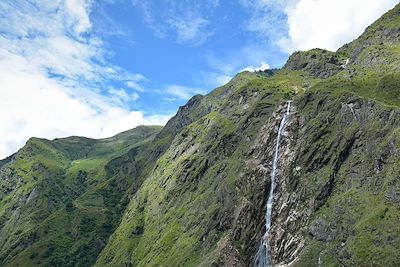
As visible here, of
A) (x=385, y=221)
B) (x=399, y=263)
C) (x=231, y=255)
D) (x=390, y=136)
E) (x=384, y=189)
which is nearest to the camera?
(x=399, y=263)

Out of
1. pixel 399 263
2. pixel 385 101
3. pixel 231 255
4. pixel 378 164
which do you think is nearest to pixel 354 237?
pixel 399 263

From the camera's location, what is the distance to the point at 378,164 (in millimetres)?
165625

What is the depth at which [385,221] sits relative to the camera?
146 metres

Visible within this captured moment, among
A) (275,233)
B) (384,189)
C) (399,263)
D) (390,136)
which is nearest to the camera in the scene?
(399,263)

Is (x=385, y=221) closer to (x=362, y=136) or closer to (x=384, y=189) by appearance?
(x=384, y=189)

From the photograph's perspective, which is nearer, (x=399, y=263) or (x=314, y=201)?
(x=399, y=263)

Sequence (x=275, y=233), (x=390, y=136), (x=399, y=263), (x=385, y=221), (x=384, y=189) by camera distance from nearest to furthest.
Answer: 1. (x=399, y=263)
2. (x=385, y=221)
3. (x=384, y=189)
4. (x=390, y=136)
5. (x=275, y=233)

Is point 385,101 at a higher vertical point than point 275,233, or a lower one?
higher

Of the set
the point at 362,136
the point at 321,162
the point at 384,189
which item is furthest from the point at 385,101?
the point at 384,189

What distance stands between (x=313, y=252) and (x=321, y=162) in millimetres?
46795

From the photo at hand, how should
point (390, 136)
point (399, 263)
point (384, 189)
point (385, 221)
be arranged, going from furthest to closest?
1. point (390, 136)
2. point (384, 189)
3. point (385, 221)
4. point (399, 263)

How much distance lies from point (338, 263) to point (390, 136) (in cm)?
5392

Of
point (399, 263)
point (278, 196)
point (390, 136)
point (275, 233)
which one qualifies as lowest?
point (399, 263)

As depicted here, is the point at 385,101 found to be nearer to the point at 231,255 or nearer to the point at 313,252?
the point at 313,252
